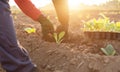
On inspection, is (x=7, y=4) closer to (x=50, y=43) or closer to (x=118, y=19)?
(x=50, y=43)

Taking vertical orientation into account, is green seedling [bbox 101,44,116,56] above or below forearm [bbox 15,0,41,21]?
below

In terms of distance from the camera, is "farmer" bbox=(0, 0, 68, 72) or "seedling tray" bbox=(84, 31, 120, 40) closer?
"farmer" bbox=(0, 0, 68, 72)

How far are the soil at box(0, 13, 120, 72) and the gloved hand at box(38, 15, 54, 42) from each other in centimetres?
9

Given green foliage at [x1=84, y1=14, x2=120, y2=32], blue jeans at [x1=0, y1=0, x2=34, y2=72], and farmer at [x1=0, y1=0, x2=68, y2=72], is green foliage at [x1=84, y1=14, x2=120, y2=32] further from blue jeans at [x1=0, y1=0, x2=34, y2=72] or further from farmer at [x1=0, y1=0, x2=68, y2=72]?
blue jeans at [x1=0, y1=0, x2=34, y2=72]

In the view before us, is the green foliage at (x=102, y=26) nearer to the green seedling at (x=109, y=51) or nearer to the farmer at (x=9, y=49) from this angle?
the green seedling at (x=109, y=51)

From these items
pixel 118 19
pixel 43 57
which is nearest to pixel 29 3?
pixel 43 57

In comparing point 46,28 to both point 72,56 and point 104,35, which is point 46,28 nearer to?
point 72,56

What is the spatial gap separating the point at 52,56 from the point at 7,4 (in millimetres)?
925

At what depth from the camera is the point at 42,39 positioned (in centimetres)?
502

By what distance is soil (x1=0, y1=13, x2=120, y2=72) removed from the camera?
4109 mm

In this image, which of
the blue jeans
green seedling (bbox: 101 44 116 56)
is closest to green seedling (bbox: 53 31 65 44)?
green seedling (bbox: 101 44 116 56)

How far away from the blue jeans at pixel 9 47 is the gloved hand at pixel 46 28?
99 centimetres

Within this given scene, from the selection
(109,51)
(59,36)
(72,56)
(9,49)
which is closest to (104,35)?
(59,36)

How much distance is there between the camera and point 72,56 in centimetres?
426
